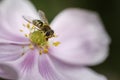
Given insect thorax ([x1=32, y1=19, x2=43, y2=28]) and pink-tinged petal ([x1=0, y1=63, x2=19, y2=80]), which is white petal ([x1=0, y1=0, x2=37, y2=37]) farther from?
pink-tinged petal ([x1=0, y1=63, x2=19, y2=80])

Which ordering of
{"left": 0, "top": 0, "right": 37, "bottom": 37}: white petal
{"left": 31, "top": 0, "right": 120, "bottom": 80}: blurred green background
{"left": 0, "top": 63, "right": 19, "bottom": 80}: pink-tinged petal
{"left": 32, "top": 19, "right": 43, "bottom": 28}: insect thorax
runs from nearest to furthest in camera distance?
{"left": 0, "top": 63, "right": 19, "bottom": 80}: pink-tinged petal → {"left": 32, "top": 19, "right": 43, "bottom": 28}: insect thorax → {"left": 0, "top": 0, "right": 37, "bottom": 37}: white petal → {"left": 31, "top": 0, "right": 120, "bottom": 80}: blurred green background

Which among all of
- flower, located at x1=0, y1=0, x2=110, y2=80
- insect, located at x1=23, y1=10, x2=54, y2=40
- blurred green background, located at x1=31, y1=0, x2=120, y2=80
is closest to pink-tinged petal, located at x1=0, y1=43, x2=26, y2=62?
flower, located at x1=0, y1=0, x2=110, y2=80

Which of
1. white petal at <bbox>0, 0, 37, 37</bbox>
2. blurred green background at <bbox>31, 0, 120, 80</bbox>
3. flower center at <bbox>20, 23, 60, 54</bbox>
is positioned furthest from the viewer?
blurred green background at <bbox>31, 0, 120, 80</bbox>

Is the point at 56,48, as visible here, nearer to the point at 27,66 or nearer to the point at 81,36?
the point at 81,36

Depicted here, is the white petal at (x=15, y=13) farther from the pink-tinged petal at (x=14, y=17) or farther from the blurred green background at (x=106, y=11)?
the blurred green background at (x=106, y=11)

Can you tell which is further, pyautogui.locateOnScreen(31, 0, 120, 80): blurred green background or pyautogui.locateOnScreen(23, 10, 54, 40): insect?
pyautogui.locateOnScreen(31, 0, 120, 80): blurred green background

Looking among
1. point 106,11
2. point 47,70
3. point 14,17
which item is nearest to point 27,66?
point 47,70

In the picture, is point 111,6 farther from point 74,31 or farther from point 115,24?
point 74,31

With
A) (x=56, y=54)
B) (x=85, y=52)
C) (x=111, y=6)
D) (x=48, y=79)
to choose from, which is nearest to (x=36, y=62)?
(x=48, y=79)
